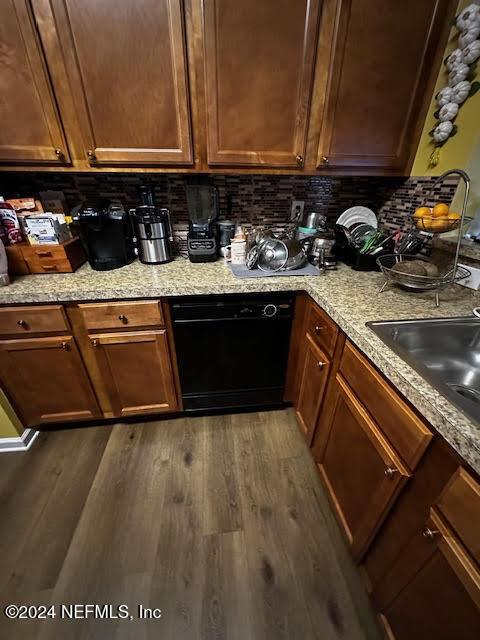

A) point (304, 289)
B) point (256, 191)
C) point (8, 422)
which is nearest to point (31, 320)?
point (8, 422)

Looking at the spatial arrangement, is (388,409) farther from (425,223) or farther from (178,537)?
(178,537)

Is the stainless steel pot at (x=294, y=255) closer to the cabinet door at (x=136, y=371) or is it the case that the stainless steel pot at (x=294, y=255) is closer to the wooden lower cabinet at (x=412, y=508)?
the cabinet door at (x=136, y=371)

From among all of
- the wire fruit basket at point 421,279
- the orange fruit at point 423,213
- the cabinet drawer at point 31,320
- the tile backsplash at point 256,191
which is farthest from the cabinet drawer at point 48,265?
the orange fruit at point 423,213

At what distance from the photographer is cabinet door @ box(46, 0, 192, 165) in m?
0.98

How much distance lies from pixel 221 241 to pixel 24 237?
956 millimetres

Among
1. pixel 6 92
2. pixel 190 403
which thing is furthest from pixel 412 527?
pixel 6 92

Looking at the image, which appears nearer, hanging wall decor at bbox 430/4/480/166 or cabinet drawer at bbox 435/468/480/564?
cabinet drawer at bbox 435/468/480/564

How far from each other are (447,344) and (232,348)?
2.91 ft

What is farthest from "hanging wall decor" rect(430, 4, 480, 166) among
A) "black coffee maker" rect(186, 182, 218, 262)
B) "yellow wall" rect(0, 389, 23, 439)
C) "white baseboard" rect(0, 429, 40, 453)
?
"white baseboard" rect(0, 429, 40, 453)

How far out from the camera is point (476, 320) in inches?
36.4

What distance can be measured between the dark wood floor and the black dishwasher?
0.22m

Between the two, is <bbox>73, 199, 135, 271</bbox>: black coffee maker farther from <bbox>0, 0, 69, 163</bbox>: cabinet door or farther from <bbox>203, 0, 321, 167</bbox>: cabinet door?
<bbox>203, 0, 321, 167</bbox>: cabinet door

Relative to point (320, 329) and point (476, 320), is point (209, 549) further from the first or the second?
point (476, 320)

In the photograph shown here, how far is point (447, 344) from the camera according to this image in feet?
3.03
